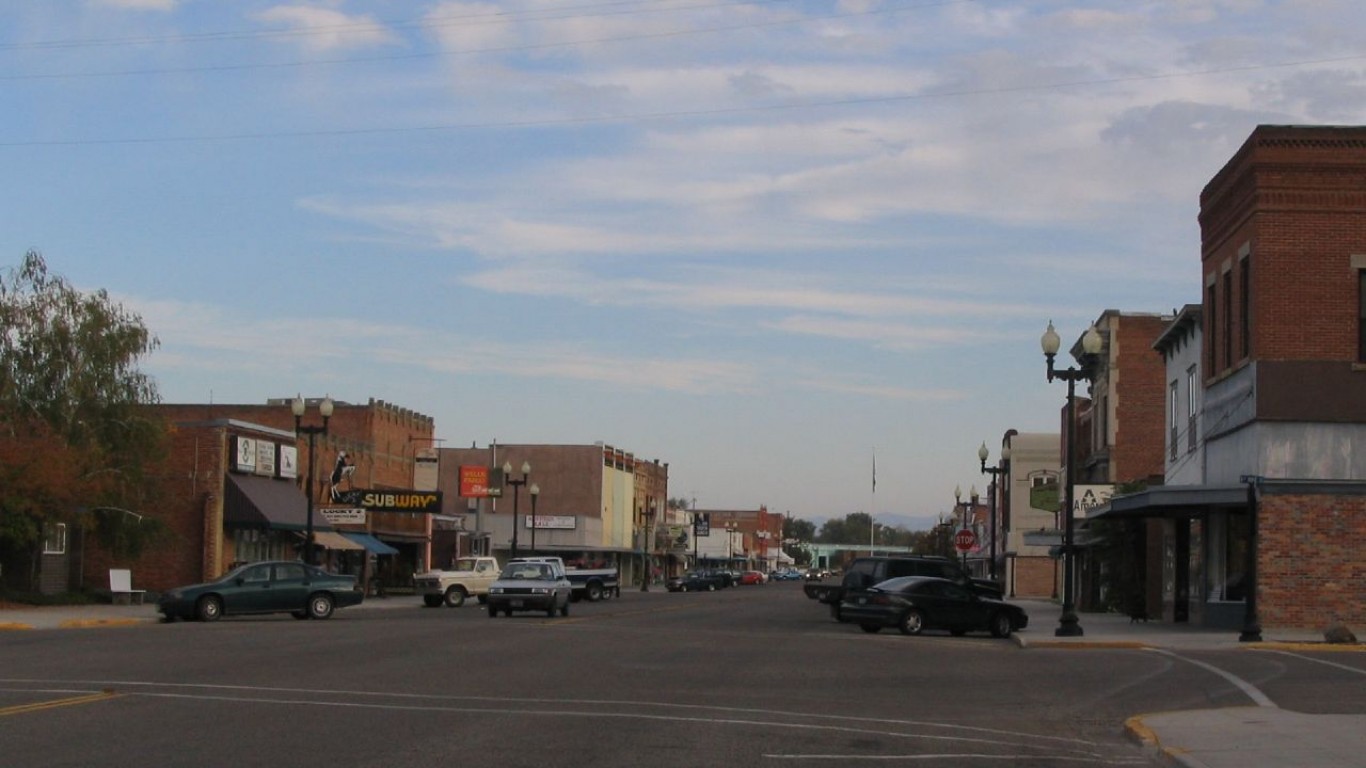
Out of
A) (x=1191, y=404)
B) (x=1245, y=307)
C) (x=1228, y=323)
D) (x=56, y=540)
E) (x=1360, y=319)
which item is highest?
(x=1245, y=307)

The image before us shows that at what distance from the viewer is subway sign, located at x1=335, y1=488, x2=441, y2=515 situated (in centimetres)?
6406

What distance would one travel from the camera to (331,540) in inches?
2366

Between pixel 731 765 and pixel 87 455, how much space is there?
37076 millimetres

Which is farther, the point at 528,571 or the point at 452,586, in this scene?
the point at 452,586

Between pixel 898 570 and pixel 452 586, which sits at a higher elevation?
pixel 898 570

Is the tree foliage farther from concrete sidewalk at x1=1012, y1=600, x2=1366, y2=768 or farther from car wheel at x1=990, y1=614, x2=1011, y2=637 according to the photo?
concrete sidewalk at x1=1012, y1=600, x2=1366, y2=768

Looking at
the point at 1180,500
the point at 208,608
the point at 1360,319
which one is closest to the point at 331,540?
the point at 208,608

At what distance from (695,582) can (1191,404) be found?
5873 centimetres

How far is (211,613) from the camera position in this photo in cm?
3884

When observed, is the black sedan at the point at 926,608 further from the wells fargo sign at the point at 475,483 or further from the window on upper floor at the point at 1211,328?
the wells fargo sign at the point at 475,483

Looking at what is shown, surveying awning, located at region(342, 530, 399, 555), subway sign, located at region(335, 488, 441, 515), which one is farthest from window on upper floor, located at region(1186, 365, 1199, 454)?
awning, located at region(342, 530, 399, 555)

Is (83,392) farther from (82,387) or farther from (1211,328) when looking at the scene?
(1211,328)

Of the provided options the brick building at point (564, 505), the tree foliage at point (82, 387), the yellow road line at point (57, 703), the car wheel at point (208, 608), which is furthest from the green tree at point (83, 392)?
the brick building at point (564, 505)

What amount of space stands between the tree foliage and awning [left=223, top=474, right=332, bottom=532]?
14.1ft
